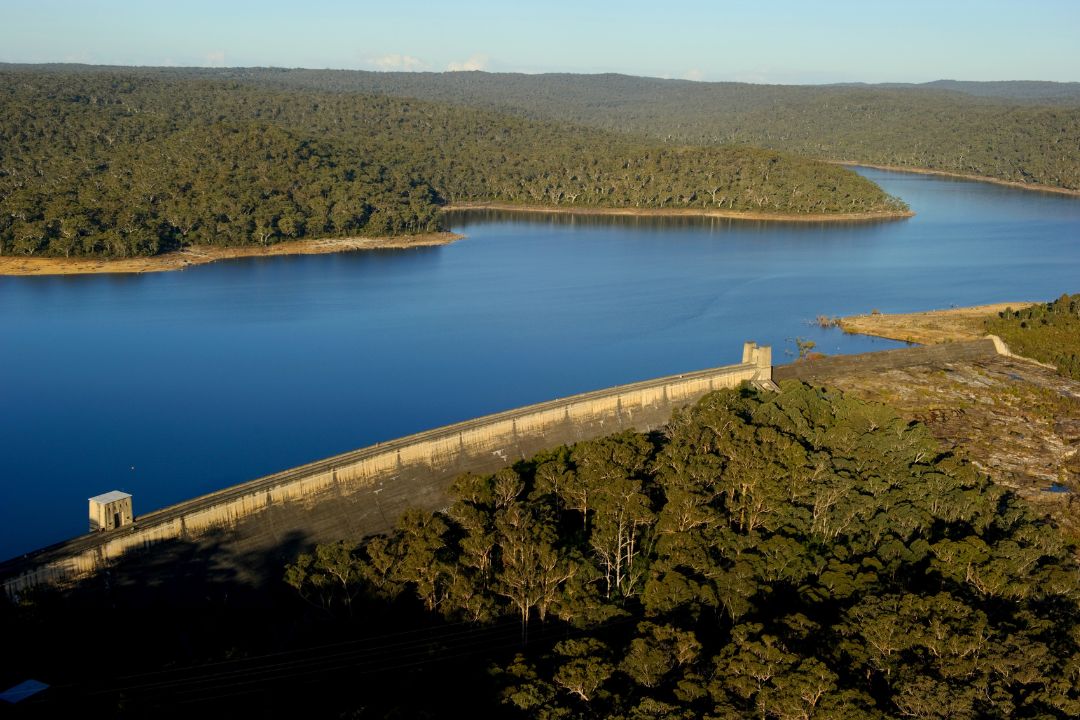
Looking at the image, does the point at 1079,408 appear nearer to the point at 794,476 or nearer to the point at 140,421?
the point at 794,476

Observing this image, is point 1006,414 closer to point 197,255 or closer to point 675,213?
point 197,255

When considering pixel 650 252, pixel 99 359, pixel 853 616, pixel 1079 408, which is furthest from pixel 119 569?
pixel 650 252

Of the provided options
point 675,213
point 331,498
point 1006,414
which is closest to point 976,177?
point 675,213

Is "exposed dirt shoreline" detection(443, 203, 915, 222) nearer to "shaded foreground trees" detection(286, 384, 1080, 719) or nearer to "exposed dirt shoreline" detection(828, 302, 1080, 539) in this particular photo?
"exposed dirt shoreline" detection(828, 302, 1080, 539)

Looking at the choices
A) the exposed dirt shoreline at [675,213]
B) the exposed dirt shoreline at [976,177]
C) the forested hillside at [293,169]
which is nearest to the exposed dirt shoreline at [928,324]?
the exposed dirt shoreline at [675,213]

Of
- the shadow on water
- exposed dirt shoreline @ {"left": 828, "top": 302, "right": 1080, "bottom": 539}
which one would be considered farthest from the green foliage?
the shadow on water

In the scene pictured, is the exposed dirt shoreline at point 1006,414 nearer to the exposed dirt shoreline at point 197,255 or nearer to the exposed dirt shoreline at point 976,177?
the exposed dirt shoreline at point 197,255
